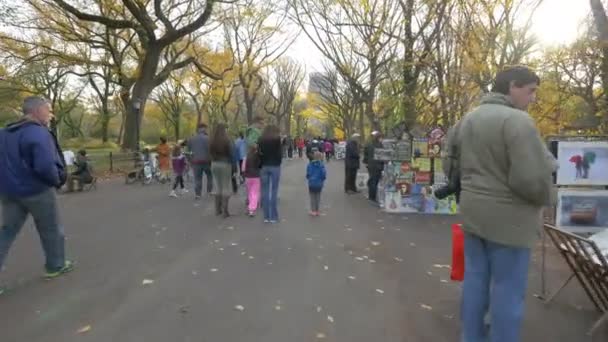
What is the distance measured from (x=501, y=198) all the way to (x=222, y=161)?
7304mm

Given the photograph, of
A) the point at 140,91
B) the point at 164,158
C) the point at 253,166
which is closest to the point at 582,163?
the point at 253,166

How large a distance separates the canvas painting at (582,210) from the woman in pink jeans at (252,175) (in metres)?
4.97

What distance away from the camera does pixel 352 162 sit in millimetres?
14836

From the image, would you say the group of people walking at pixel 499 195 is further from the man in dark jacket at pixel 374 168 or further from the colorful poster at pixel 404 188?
the man in dark jacket at pixel 374 168

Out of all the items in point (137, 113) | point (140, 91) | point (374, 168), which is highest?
point (140, 91)

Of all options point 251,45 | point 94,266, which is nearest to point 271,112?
point 251,45

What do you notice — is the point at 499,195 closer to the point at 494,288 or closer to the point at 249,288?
the point at 494,288

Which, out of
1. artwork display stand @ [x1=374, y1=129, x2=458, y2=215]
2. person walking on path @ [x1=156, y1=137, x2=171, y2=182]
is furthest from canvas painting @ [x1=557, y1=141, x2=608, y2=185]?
person walking on path @ [x1=156, y1=137, x2=171, y2=182]

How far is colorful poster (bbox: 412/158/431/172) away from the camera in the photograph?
1084 centimetres

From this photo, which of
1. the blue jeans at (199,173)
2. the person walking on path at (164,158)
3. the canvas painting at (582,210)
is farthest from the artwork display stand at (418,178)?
the person walking on path at (164,158)

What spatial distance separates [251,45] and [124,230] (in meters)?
31.5

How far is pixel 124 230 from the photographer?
8.45 m

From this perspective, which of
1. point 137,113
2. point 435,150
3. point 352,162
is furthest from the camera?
point 137,113

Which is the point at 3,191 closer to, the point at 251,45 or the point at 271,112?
the point at 251,45
